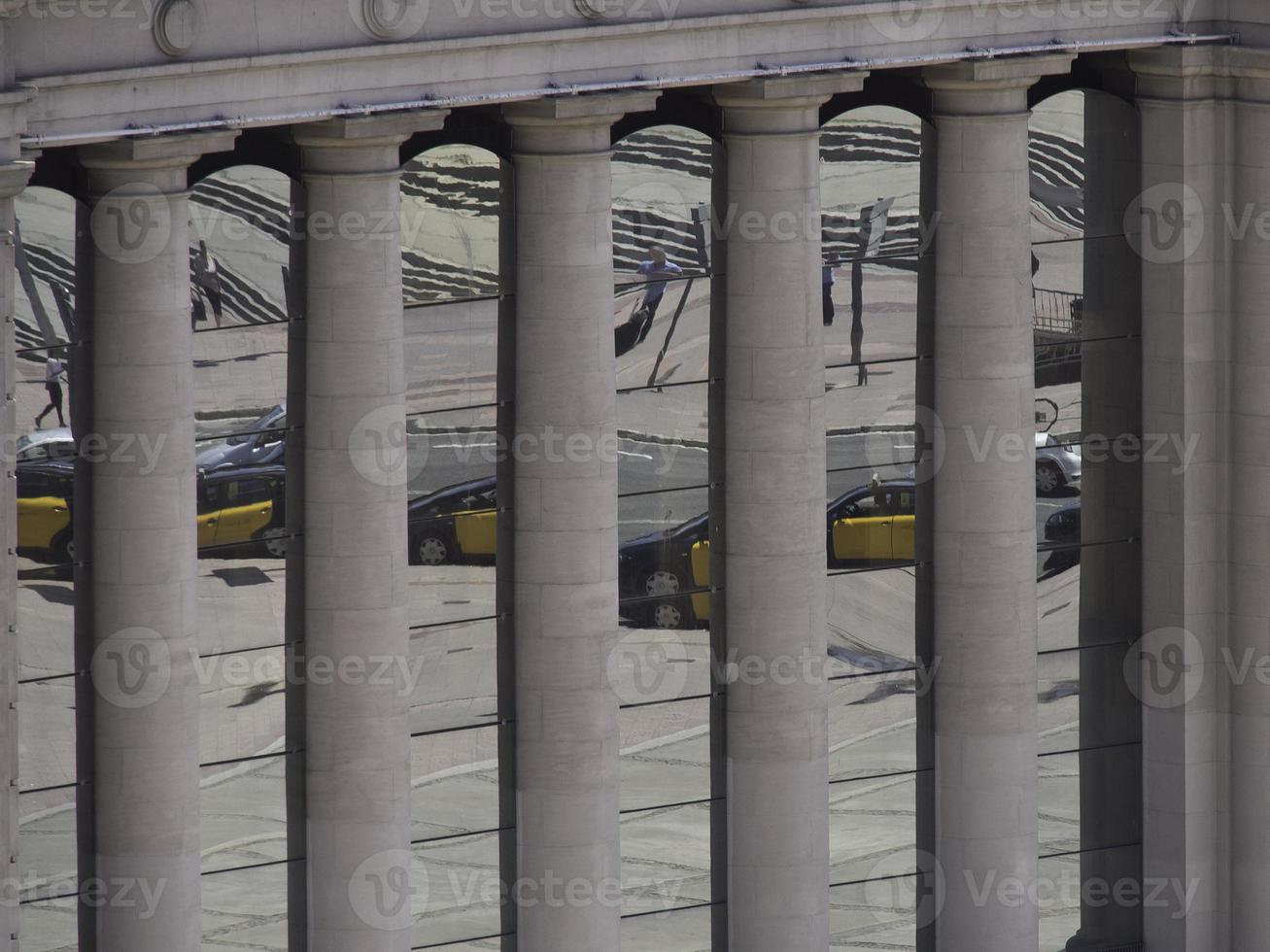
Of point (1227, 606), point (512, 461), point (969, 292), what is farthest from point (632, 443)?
point (1227, 606)

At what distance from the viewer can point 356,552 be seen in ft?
210

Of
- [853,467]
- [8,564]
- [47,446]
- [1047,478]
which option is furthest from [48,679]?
[1047,478]

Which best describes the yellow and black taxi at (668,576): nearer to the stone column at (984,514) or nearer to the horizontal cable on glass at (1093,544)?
the stone column at (984,514)

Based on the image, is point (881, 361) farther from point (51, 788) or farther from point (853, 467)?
point (51, 788)

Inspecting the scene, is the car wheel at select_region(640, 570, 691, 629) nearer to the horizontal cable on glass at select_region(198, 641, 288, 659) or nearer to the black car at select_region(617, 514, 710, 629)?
the black car at select_region(617, 514, 710, 629)

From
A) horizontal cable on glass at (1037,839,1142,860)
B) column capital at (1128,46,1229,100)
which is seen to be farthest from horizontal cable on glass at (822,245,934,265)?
horizontal cable on glass at (1037,839,1142,860)

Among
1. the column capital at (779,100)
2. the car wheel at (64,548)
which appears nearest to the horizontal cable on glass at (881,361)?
the column capital at (779,100)

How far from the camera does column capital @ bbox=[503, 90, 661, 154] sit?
211ft

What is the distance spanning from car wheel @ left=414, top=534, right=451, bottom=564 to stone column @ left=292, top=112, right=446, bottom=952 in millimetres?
2226

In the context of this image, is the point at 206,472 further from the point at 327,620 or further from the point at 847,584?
the point at 847,584

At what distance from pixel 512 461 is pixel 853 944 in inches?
550

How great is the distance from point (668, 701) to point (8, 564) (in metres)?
17.3

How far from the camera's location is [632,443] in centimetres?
6919

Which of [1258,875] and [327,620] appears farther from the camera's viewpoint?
[1258,875]
